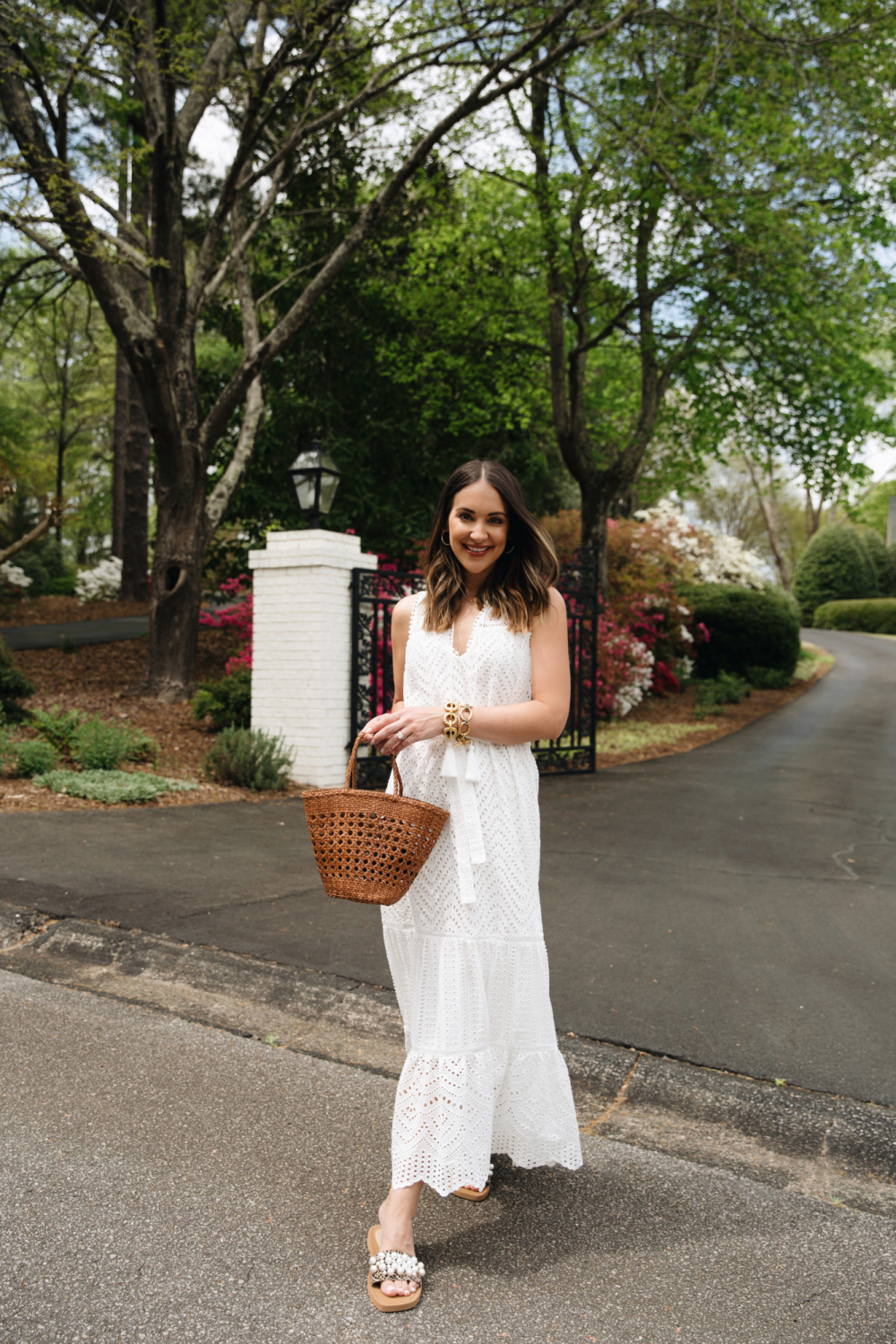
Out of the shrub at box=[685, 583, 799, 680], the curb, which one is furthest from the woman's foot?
the shrub at box=[685, 583, 799, 680]

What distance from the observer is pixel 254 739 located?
7.98 meters

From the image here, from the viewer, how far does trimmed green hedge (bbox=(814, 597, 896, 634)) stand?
32.3 metres

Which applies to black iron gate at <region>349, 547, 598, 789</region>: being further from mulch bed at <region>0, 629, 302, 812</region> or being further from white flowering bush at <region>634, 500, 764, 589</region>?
white flowering bush at <region>634, 500, 764, 589</region>

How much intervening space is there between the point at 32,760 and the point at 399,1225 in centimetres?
618

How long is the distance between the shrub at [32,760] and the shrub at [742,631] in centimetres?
1229

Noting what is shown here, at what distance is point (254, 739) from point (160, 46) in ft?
25.5

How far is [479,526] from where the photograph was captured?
2465 mm

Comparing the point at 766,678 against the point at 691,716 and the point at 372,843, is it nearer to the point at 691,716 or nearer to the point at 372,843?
the point at 691,716

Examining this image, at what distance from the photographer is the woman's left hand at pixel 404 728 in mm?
2221

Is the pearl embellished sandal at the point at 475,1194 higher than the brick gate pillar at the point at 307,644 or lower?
lower

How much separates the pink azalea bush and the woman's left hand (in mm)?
7811

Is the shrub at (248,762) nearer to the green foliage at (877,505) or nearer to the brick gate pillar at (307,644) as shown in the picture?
the brick gate pillar at (307,644)

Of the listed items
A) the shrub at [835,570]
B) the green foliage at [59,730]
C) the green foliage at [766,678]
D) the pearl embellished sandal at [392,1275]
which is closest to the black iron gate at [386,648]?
the green foliage at [59,730]

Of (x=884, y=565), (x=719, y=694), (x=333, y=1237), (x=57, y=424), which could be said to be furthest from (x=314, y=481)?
(x=884, y=565)
